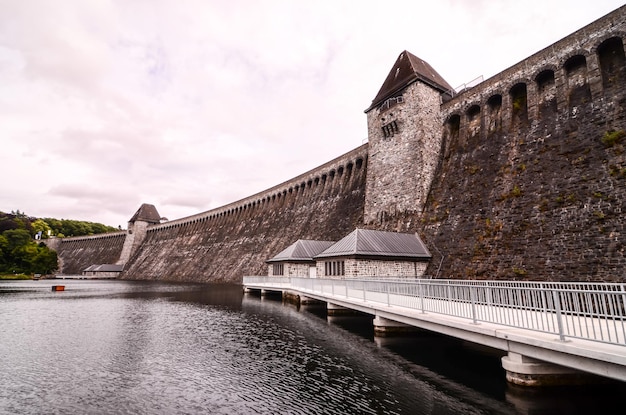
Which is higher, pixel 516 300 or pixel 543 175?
pixel 543 175

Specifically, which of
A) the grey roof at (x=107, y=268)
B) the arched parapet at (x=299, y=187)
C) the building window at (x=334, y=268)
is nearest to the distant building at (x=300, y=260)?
the building window at (x=334, y=268)

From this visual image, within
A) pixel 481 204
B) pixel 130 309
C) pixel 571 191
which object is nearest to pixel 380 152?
pixel 481 204

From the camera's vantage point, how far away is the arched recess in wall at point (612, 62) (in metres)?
19.1

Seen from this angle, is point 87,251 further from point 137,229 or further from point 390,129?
point 390,129

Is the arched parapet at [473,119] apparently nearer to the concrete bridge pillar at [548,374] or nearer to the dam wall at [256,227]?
the dam wall at [256,227]

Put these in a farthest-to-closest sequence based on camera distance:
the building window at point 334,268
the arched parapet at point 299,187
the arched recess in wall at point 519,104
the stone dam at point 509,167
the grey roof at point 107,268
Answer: the grey roof at point 107,268
the arched parapet at point 299,187
the building window at point 334,268
the arched recess in wall at point 519,104
the stone dam at point 509,167

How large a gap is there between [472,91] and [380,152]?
32.1 ft

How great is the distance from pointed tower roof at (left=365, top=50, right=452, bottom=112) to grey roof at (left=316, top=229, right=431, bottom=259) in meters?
15.4

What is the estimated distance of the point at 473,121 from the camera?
28.9 meters

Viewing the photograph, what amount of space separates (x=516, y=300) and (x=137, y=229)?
4233 inches

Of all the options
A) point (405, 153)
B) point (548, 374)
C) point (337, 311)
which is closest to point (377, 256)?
point (337, 311)

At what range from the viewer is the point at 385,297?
16375mm

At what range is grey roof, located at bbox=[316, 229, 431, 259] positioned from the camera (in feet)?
78.0

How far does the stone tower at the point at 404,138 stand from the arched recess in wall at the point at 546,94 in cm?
885
